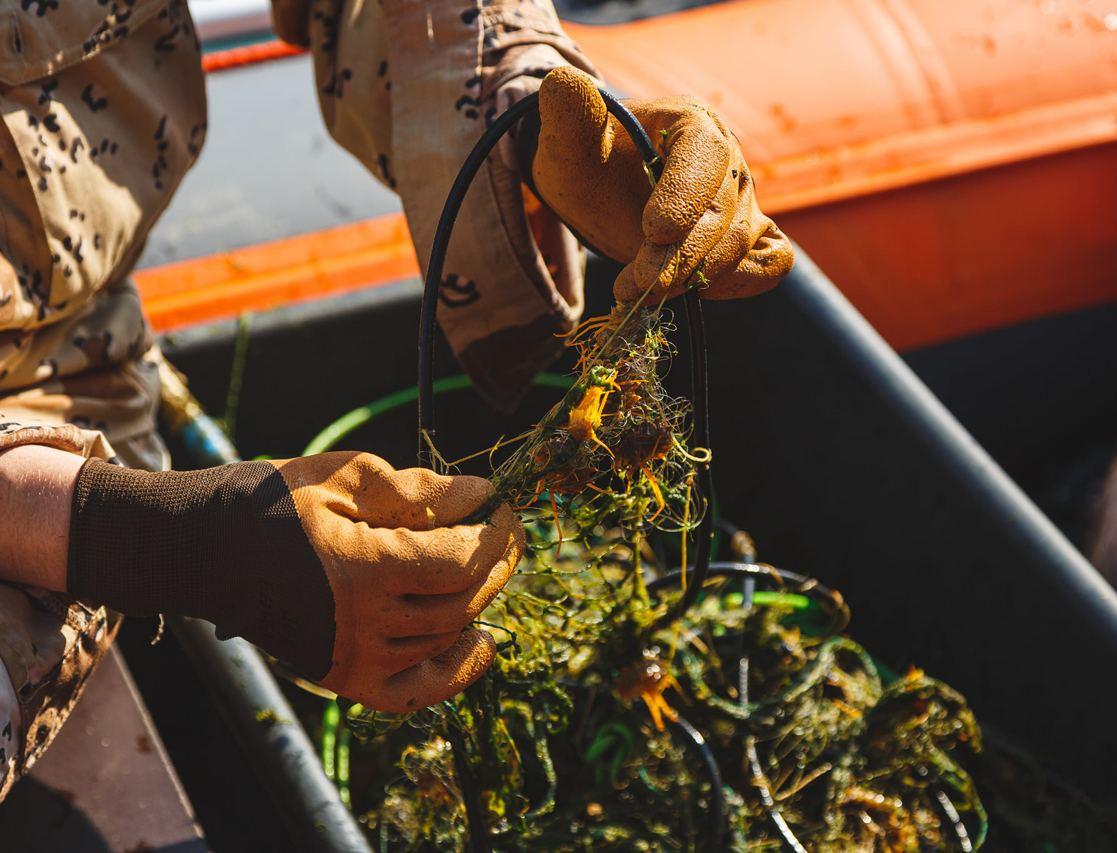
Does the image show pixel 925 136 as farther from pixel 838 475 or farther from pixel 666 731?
pixel 666 731

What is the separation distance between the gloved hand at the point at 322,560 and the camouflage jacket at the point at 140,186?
0.15m

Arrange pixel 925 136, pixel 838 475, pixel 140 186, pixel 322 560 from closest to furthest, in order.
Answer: pixel 322 560, pixel 140 186, pixel 838 475, pixel 925 136

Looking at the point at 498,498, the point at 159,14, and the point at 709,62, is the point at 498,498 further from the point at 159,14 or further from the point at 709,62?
the point at 709,62

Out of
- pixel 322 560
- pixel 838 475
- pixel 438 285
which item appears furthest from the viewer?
pixel 838 475

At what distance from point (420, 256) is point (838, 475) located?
0.73 metres

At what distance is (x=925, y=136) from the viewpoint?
217cm

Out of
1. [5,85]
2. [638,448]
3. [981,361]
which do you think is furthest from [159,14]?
[981,361]

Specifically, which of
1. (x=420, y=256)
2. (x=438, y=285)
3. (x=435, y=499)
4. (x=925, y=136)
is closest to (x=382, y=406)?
(x=420, y=256)

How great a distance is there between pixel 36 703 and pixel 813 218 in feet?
5.01

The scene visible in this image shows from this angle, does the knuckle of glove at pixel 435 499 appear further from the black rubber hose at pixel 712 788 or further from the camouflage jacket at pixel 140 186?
the black rubber hose at pixel 712 788

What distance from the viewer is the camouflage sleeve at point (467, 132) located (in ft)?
4.04

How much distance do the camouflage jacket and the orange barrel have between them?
881 mm

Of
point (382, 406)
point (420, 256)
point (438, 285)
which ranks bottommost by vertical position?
point (382, 406)

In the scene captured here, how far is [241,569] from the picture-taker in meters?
0.89
